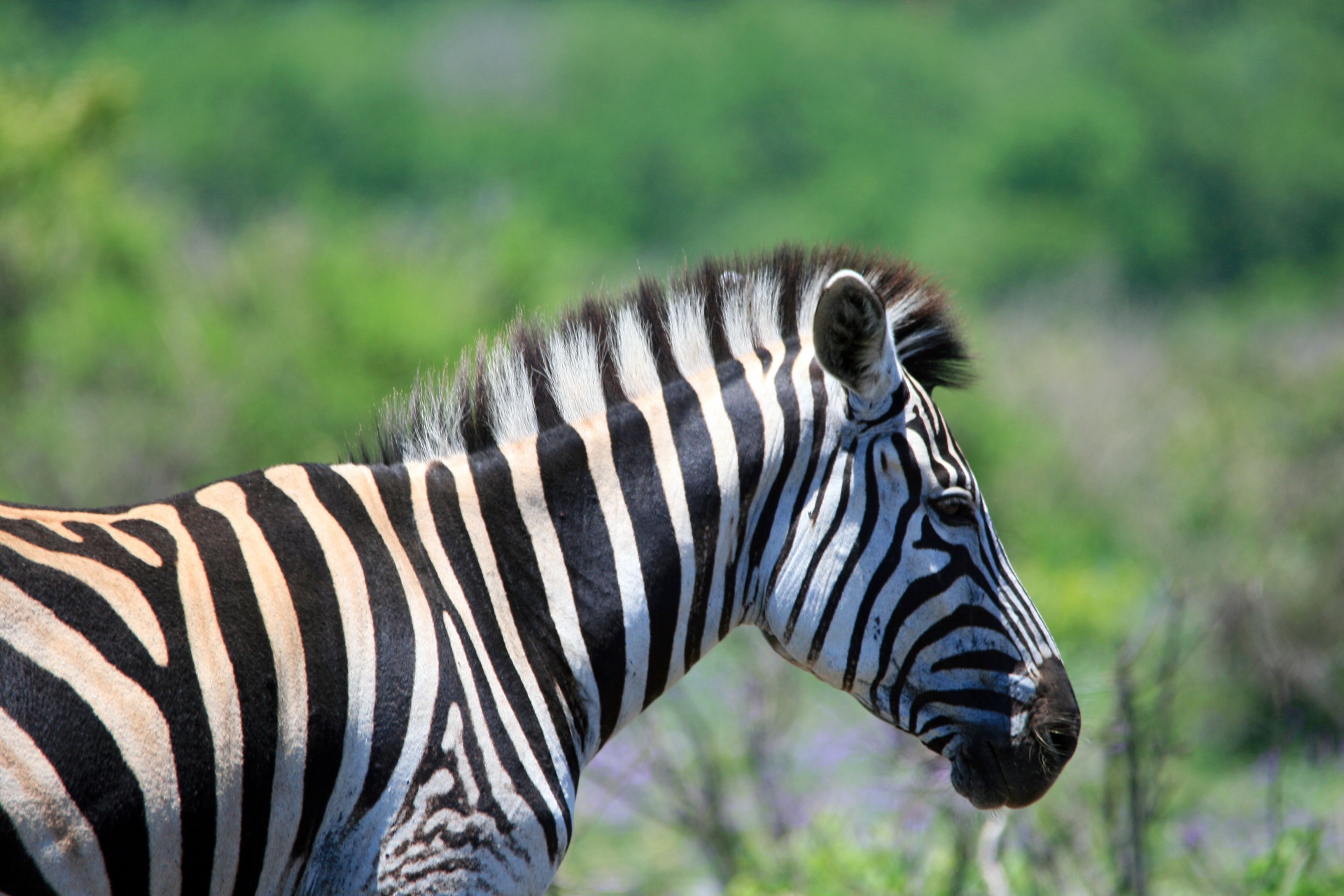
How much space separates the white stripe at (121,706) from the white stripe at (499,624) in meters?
0.59

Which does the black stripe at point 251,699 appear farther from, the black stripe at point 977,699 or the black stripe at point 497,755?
the black stripe at point 977,699

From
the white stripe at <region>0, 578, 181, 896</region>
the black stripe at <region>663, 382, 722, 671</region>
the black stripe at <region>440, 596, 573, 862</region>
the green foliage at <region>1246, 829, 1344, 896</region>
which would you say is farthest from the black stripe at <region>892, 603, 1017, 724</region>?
the green foliage at <region>1246, 829, 1344, 896</region>

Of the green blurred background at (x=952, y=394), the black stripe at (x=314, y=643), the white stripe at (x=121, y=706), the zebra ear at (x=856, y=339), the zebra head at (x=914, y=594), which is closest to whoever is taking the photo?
the white stripe at (x=121, y=706)

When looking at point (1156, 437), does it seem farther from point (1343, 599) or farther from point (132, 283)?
point (132, 283)

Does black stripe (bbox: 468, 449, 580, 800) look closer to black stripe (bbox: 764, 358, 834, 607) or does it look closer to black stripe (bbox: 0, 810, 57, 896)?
black stripe (bbox: 764, 358, 834, 607)

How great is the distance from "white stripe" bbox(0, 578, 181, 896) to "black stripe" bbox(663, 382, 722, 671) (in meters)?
1.16

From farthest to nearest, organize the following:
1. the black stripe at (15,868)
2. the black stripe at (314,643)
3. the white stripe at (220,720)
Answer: the black stripe at (314,643)
the white stripe at (220,720)
the black stripe at (15,868)

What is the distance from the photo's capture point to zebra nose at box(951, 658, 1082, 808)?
2562mm

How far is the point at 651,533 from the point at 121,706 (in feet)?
3.77

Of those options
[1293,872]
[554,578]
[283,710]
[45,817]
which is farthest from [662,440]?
[1293,872]

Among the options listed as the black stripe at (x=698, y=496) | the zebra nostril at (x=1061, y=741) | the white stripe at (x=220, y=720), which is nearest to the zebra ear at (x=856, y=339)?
the black stripe at (x=698, y=496)

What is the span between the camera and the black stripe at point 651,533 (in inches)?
102

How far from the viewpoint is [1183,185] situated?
5428cm

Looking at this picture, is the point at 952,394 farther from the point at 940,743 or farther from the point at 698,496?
the point at 698,496
